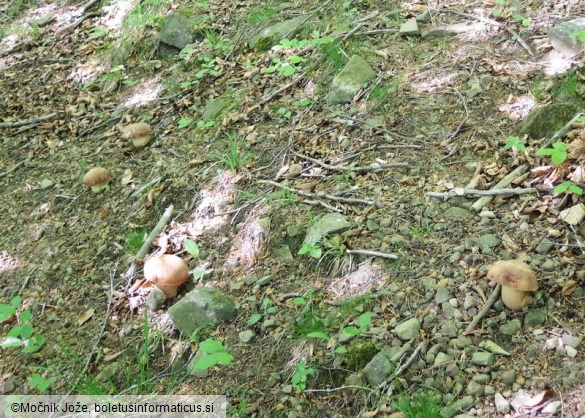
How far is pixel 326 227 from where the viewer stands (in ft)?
11.1

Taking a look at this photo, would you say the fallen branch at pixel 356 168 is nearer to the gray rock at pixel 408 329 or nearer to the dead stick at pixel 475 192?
the dead stick at pixel 475 192

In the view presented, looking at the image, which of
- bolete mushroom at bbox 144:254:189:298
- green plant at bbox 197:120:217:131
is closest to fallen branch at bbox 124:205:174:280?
bolete mushroom at bbox 144:254:189:298

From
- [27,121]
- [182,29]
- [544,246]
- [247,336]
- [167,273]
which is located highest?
[182,29]

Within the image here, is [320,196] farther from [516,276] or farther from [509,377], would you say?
[509,377]

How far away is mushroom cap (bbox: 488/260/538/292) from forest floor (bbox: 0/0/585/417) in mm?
169

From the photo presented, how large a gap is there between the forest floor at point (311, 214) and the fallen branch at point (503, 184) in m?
0.03

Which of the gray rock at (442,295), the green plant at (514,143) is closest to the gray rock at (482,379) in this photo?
the gray rock at (442,295)

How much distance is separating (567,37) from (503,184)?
1.42 m

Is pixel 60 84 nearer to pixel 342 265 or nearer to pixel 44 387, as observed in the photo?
pixel 44 387

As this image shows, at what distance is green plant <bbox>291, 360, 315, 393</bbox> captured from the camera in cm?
271

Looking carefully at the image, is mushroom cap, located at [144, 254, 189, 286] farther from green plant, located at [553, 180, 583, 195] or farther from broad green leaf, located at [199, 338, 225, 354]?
green plant, located at [553, 180, 583, 195]

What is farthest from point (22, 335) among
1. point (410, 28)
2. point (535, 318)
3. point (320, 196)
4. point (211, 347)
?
point (410, 28)

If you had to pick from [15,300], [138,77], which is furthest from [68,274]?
[138,77]

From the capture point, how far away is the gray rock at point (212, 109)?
15.6 feet
